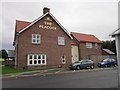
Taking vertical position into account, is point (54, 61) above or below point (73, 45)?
below

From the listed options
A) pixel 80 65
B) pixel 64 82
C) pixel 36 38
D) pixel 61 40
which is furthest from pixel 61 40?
pixel 64 82

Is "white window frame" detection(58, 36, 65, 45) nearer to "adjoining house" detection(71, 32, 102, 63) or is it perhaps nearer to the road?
"adjoining house" detection(71, 32, 102, 63)

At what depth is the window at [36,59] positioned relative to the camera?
789 inches

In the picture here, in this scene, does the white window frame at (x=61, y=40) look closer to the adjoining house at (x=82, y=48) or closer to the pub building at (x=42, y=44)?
the pub building at (x=42, y=44)

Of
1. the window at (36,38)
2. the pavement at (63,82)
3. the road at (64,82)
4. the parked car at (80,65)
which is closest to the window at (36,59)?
the window at (36,38)

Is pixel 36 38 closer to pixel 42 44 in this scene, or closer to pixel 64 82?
pixel 42 44

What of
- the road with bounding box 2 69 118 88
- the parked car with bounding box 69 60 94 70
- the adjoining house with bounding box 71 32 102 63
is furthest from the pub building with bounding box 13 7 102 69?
the road with bounding box 2 69 118 88

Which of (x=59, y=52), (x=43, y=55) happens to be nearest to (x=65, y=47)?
(x=59, y=52)

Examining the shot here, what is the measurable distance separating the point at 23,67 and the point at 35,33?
632 cm

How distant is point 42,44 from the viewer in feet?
70.8

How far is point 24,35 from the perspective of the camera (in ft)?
66.4

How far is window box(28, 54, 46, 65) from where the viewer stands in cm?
2005

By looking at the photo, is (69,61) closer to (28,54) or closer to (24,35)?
Result: (28,54)

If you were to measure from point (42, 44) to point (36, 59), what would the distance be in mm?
2975
